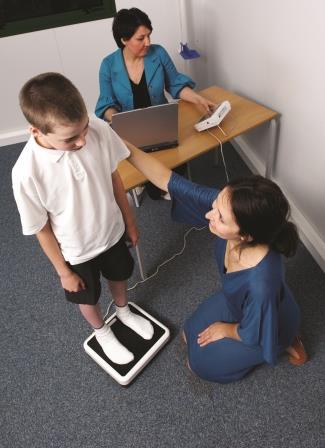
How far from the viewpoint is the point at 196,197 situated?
Answer: 1364 mm

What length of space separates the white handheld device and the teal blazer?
1.16 ft

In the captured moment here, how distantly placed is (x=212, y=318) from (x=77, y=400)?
2.34ft

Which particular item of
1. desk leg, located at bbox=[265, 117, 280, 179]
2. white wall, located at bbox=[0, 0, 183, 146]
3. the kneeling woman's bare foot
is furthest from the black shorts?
white wall, located at bbox=[0, 0, 183, 146]

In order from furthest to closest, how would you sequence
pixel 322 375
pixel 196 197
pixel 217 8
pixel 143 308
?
pixel 217 8 → pixel 143 308 → pixel 322 375 → pixel 196 197

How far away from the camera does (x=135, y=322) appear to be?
1.73 meters

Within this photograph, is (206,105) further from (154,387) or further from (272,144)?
(154,387)

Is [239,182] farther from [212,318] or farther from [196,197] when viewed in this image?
[212,318]

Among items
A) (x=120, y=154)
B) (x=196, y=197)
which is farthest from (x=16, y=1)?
(x=196, y=197)

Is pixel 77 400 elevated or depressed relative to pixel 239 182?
depressed

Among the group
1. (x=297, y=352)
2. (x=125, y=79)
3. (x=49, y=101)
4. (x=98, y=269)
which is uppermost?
(x=49, y=101)

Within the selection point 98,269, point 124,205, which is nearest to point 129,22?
point 124,205

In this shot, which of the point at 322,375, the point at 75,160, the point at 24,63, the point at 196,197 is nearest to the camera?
the point at 75,160

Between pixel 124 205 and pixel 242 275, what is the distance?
55 cm

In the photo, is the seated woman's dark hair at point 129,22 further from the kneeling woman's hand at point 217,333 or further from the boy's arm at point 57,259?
the kneeling woman's hand at point 217,333
